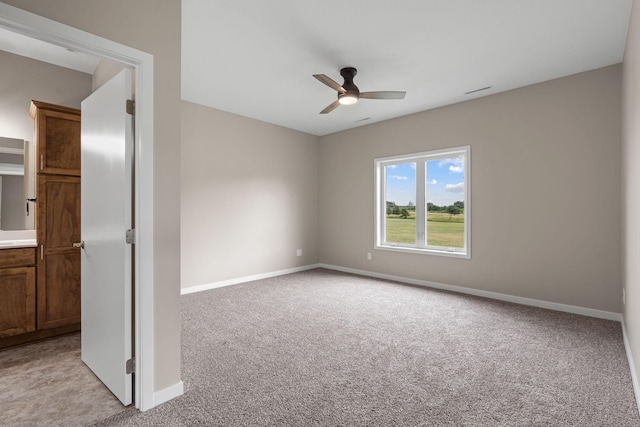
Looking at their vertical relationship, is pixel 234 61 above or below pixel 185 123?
above

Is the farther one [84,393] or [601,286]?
[601,286]

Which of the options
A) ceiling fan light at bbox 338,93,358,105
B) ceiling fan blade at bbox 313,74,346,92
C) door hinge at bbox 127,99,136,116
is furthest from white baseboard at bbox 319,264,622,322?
door hinge at bbox 127,99,136,116

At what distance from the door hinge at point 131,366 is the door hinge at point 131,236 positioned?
710mm

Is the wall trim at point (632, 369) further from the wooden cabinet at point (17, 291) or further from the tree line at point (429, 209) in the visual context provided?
the wooden cabinet at point (17, 291)

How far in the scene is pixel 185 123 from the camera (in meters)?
4.45

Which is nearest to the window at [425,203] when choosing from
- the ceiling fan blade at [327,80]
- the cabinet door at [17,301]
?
the ceiling fan blade at [327,80]

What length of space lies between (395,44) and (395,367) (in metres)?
2.84

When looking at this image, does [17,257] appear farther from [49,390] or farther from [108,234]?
[108,234]

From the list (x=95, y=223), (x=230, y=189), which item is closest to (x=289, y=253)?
(x=230, y=189)

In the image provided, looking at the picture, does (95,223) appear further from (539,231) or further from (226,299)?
(539,231)

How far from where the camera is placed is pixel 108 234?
202 cm

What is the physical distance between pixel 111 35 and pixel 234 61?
1.69 meters

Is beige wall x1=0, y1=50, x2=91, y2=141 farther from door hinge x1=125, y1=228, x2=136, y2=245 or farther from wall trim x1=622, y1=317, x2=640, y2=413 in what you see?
wall trim x1=622, y1=317, x2=640, y2=413

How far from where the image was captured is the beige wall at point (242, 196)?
14.8 ft
